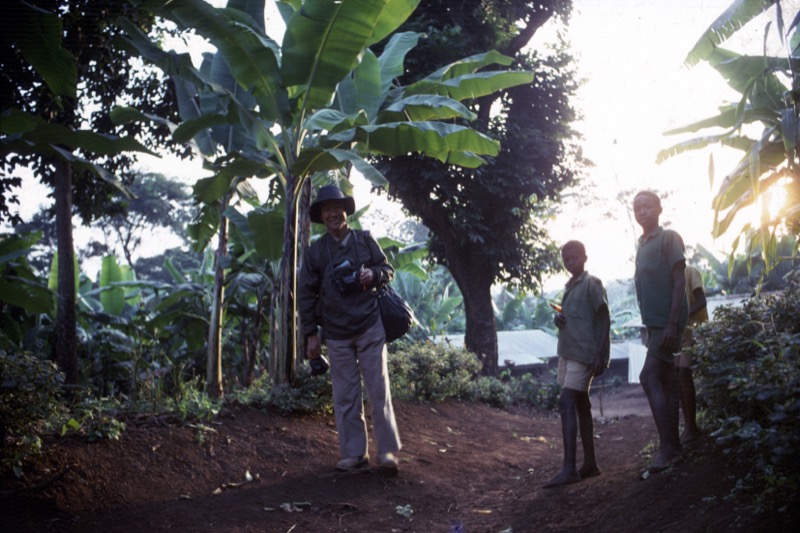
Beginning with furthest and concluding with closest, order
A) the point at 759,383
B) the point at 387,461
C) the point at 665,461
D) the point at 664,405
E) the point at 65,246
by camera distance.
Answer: the point at 65,246 → the point at 387,461 → the point at 664,405 → the point at 665,461 → the point at 759,383

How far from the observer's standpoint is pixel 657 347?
5039 mm

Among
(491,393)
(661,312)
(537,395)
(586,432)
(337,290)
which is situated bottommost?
(537,395)

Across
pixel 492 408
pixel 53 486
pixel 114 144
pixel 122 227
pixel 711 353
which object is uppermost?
pixel 122 227

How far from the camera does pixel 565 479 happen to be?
18.1ft

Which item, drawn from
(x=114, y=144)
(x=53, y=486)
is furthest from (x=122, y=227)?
(x=53, y=486)

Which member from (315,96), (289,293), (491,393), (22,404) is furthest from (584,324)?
(491,393)

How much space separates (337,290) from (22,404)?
89.3 inches

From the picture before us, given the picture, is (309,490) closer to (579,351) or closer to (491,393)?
(579,351)

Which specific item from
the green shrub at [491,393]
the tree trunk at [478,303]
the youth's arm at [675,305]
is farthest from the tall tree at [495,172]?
the youth's arm at [675,305]

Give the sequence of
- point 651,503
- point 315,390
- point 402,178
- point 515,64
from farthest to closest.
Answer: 1. point 515,64
2. point 402,178
3. point 315,390
4. point 651,503

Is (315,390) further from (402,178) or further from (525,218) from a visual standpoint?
(525,218)

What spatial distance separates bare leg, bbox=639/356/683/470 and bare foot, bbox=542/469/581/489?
2.39ft

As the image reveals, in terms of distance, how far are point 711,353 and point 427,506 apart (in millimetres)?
2207

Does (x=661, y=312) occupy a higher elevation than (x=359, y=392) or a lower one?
higher
